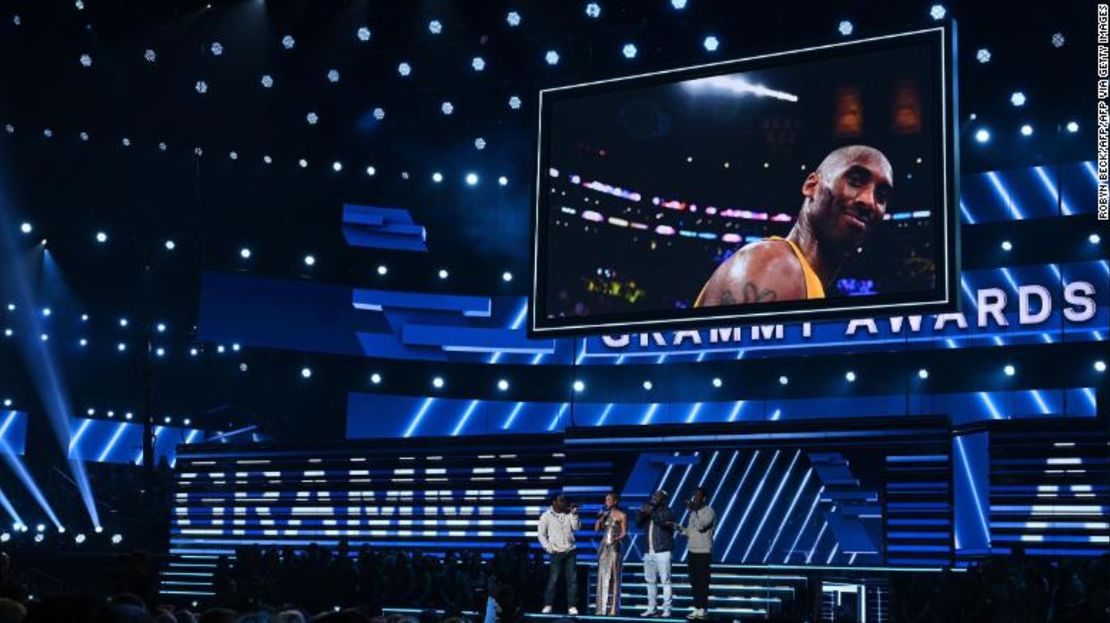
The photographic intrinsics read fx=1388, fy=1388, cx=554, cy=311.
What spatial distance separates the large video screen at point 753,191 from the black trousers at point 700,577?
275cm

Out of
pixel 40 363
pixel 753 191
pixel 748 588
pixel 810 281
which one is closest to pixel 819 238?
pixel 810 281

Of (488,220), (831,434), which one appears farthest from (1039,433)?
(488,220)

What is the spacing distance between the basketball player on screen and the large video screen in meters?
0.02

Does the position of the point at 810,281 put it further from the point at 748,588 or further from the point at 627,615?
the point at 627,615

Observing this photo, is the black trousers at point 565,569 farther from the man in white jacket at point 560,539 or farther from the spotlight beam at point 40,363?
the spotlight beam at point 40,363

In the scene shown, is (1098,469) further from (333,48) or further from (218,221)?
(218,221)

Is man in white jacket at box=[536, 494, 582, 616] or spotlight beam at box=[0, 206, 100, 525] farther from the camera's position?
spotlight beam at box=[0, 206, 100, 525]

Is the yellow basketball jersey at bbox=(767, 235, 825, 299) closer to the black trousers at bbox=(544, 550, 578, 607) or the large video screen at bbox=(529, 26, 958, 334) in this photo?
the large video screen at bbox=(529, 26, 958, 334)

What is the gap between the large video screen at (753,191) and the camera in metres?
15.4

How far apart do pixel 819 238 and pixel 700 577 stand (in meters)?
4.12

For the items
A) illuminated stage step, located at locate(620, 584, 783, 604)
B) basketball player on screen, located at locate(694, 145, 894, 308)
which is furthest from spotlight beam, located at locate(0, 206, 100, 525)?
basketball player on screen, located at locate(694, 145, 894, 308)

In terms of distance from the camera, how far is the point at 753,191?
16.4 metres

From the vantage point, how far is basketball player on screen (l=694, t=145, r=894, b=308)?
15.6 meters

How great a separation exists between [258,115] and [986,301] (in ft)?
42.7
